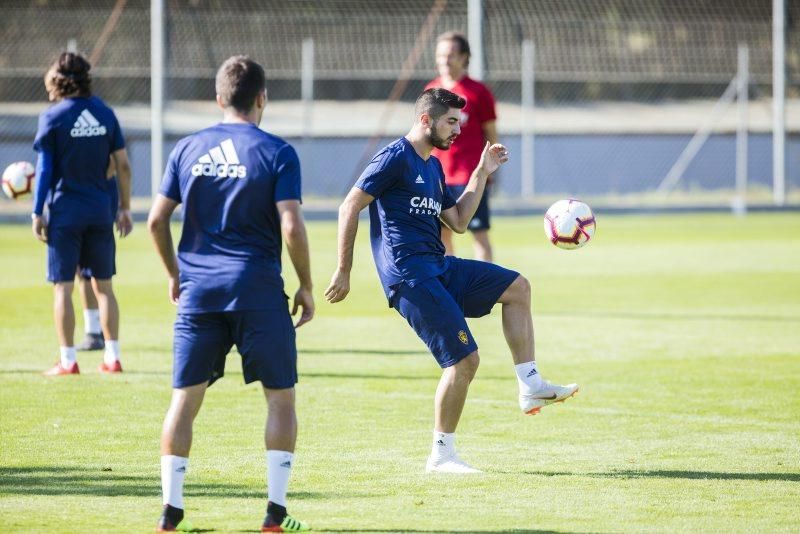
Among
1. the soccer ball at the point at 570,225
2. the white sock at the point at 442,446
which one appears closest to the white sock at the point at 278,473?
the white sock at the point at 442,446

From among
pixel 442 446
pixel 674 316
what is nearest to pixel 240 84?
pixel 442 446

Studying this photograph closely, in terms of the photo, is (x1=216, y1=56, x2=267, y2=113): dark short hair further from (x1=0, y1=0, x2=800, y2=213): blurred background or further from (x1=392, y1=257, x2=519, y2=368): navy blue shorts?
(x1=0, y1=0, x2=800, y2=213): blurred background

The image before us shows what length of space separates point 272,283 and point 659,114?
3339 centimetres

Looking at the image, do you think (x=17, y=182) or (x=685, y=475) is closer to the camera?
(x=685, y=475)

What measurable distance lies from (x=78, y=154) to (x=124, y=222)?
0.79 m

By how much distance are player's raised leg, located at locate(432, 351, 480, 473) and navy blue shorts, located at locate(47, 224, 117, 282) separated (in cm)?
421

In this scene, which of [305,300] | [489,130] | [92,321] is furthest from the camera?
[489,130]

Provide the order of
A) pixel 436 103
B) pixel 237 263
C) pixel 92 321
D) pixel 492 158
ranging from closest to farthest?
pixel 237 263, pixel 436 103, pixel 492 158, pixel 92 321

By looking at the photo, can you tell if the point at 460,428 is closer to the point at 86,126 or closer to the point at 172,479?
the point at 172,479

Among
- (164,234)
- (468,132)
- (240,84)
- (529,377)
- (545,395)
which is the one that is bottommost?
(545,395)

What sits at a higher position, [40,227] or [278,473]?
[40,227]

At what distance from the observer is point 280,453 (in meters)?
5.50

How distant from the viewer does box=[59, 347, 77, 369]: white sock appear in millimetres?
9914

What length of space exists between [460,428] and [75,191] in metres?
3.79
